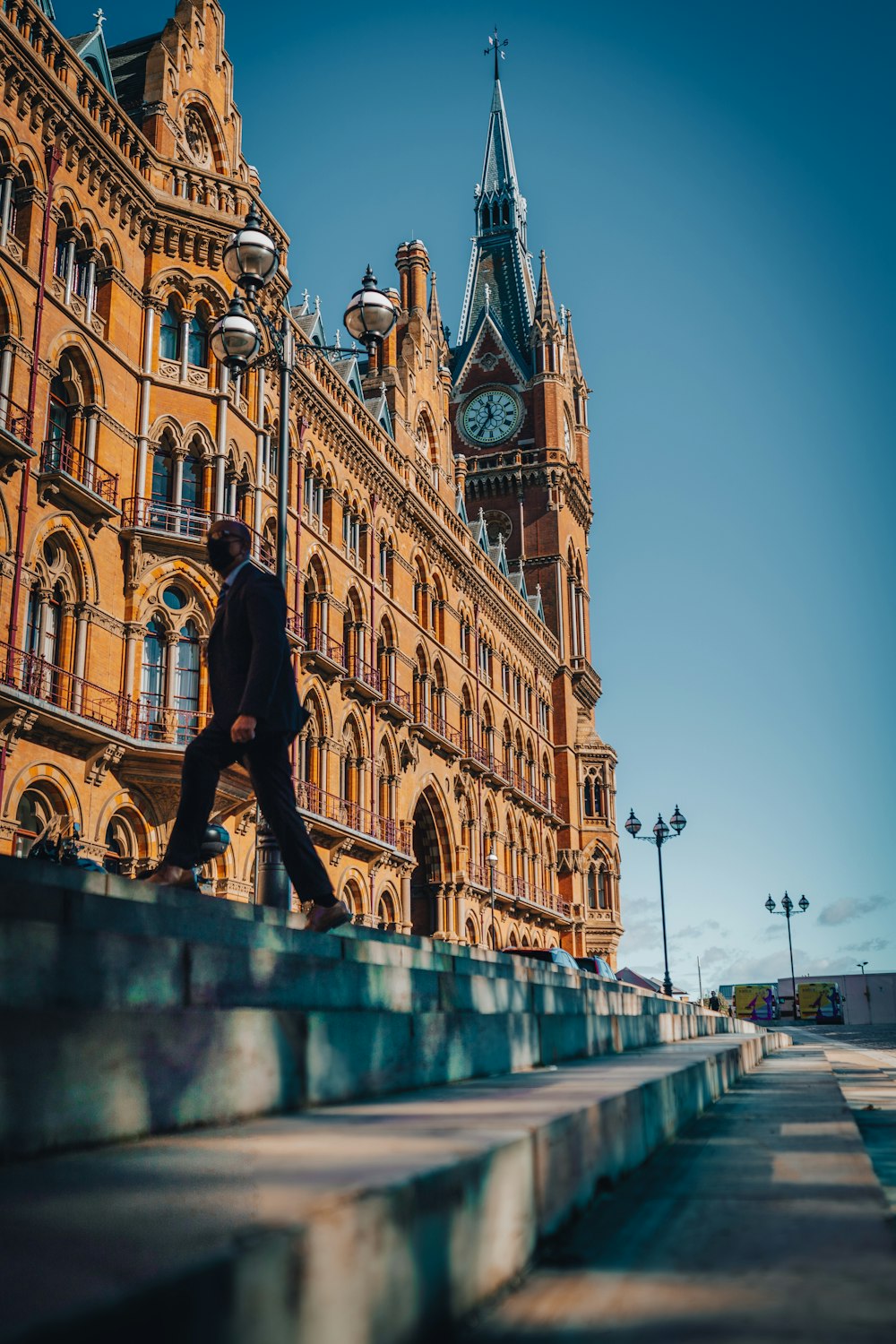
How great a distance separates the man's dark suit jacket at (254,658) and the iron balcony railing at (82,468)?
1668cm

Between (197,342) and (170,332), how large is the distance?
2.22ft

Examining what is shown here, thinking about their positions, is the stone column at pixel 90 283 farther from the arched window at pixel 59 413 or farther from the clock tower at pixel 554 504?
the clock tower at pixel 554 504

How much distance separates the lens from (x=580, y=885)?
5850 cm

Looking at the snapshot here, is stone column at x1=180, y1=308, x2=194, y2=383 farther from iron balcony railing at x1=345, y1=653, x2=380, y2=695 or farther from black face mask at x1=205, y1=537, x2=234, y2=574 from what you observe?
black face mask at x1=205, y1=537, x2=234, y2=574

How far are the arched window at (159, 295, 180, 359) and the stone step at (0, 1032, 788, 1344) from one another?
82.2 ft

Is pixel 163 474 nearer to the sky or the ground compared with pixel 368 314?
nearer to the sky

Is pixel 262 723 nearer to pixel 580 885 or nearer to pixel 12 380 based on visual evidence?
pixel 12 380

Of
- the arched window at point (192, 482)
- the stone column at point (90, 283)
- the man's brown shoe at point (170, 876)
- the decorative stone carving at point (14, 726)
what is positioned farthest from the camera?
the arched window at point (192, 482)

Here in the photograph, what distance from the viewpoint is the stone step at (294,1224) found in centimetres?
166

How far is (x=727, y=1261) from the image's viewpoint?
2682 mm

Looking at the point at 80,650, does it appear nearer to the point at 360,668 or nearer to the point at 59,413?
the point at 59,413

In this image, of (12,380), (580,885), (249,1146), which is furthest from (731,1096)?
(580,885)

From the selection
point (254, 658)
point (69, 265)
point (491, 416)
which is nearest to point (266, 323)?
point (254, 658)

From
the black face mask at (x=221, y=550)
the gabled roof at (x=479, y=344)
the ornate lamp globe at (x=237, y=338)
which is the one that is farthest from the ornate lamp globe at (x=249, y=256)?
the gabled roof at (x=479, y=344)
